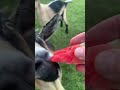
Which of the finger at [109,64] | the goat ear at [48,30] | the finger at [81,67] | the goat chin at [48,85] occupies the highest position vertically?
the goat ear at [48,30]

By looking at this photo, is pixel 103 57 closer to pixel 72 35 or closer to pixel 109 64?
pixel 109 64

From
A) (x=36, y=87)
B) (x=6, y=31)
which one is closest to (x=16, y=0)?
(x=6, y=31)

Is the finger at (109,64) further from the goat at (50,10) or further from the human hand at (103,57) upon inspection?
the goat at (50,10)

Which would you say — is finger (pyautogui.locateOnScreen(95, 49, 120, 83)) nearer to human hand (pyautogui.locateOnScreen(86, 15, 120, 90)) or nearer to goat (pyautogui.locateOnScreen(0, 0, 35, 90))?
human hand (pyautogui.locateOnScreen(86, 15, 120, 90))

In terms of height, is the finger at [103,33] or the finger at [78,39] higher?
the finger at [103,33]

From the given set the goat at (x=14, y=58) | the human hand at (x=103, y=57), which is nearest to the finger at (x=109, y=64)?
the human hand at (x=103, y=57)
